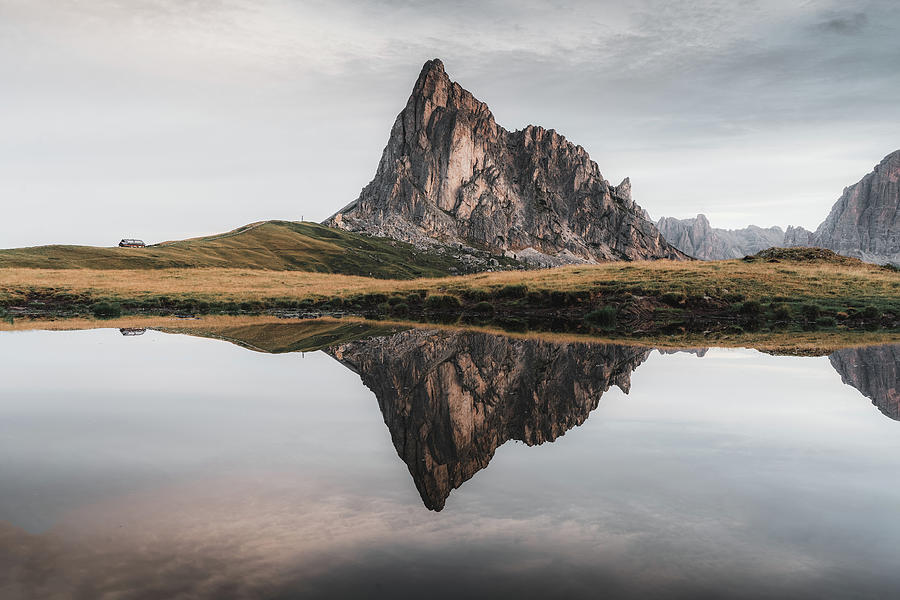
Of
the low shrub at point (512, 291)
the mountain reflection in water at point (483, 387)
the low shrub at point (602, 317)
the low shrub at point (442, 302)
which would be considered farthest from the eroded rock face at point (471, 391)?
the low shrub at point (512, 291)

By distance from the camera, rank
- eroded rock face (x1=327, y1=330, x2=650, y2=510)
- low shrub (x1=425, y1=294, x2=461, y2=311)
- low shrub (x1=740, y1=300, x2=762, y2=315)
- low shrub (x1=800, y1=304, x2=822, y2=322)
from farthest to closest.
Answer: low shrub (x1=425, y1=294, x2=461, y2=311)
low shrub (x1=740, y1=300, x2=762, y2=315)
low shrub (x1=800, y1=304, x2=822, y2=322)
eroded rock face (x1=327, y1=330, x2=650, y2=510)

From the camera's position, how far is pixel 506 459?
32.9 ft

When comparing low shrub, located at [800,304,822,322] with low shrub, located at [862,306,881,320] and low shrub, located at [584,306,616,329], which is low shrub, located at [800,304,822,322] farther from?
low shrub, located at [584,306,616,329]

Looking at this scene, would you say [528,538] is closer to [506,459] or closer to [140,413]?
[506,459]

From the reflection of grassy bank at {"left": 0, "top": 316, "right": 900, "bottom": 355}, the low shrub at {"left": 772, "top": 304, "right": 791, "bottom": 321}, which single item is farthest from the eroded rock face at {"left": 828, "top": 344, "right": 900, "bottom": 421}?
the low shrub at {"left": 772, "top": 304, "right": 791, "bottom": 321}

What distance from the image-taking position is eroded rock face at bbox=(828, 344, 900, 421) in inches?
593

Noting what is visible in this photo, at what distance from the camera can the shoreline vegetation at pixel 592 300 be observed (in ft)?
124

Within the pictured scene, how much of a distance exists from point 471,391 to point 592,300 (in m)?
30.3

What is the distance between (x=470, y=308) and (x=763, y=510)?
1527 inches

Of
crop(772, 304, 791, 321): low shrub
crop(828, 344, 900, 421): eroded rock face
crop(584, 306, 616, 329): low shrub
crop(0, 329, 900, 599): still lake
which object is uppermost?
crop(772, 304, 791, 321): low shrub

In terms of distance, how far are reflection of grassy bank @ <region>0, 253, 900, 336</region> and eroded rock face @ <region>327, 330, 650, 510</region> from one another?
9.72m

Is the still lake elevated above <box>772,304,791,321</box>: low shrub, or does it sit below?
below

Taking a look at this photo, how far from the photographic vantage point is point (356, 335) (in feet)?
98.9

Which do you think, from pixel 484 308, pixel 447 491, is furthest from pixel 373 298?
pixel 447 491
